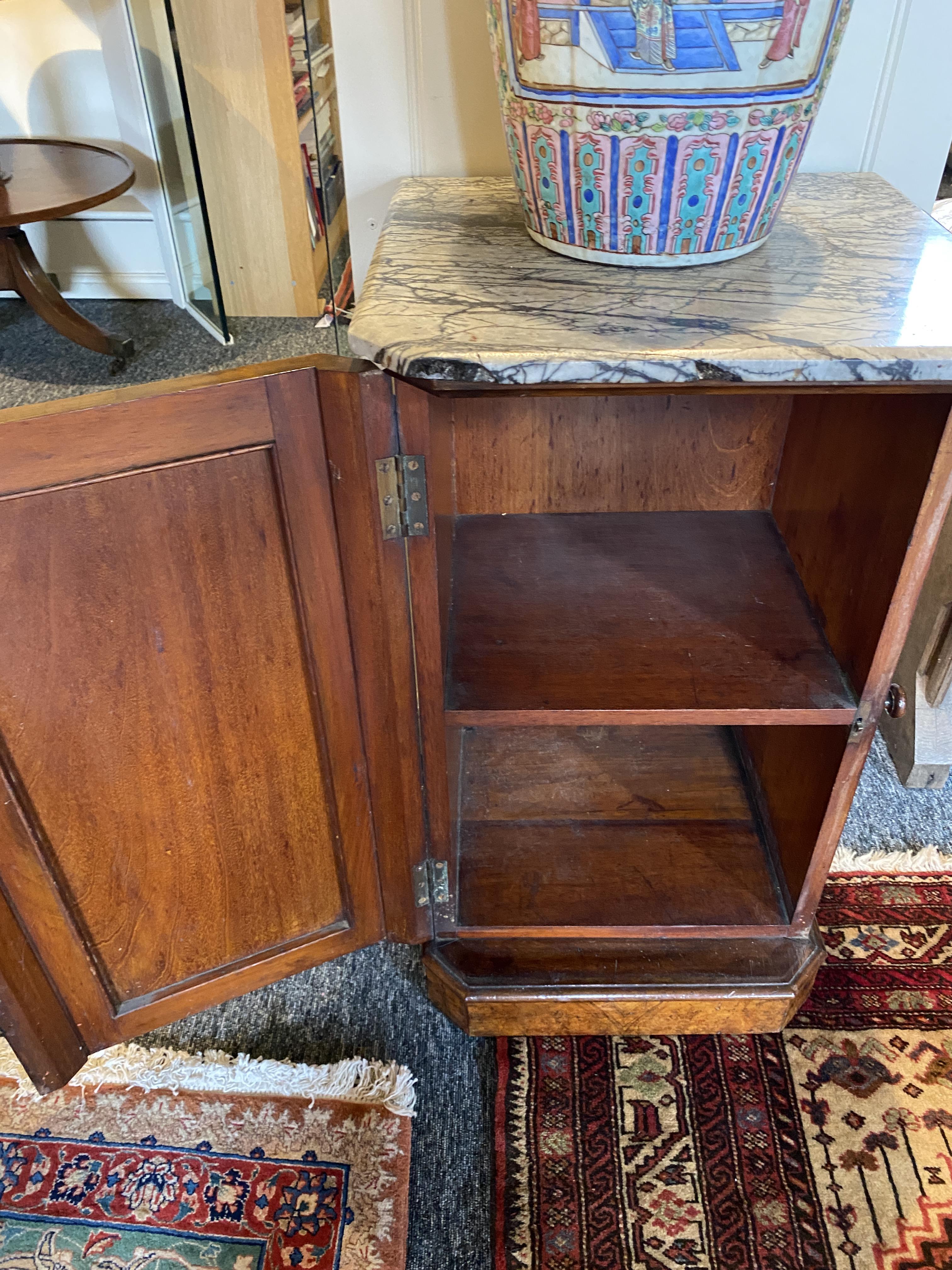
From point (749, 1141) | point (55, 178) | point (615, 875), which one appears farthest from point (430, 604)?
point (55, 178)

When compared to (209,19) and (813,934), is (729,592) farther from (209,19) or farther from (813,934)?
(209,19)

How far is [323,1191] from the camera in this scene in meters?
A: 0.89

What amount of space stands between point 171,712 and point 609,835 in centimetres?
59

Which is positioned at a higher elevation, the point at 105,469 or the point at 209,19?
the point at 209,19

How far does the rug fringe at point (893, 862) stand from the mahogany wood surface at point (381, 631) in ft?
2.09

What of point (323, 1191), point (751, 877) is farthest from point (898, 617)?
point (323, 1191)

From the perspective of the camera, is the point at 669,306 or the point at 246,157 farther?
the point at 246,157

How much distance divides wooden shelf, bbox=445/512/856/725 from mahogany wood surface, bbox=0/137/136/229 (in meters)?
1.12

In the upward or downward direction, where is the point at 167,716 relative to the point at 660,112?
downward

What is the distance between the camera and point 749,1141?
3.05ft

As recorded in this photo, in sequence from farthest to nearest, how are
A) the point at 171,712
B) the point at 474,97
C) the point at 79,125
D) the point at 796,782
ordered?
the point at 79,125, the point at 796,782, the point at 474,97, the point at 171,712

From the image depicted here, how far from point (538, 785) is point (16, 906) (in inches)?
25.3

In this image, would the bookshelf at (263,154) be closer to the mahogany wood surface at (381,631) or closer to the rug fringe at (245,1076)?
the mahogany wood surface at (381,631)

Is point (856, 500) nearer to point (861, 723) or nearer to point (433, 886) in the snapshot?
point (861, 723)
